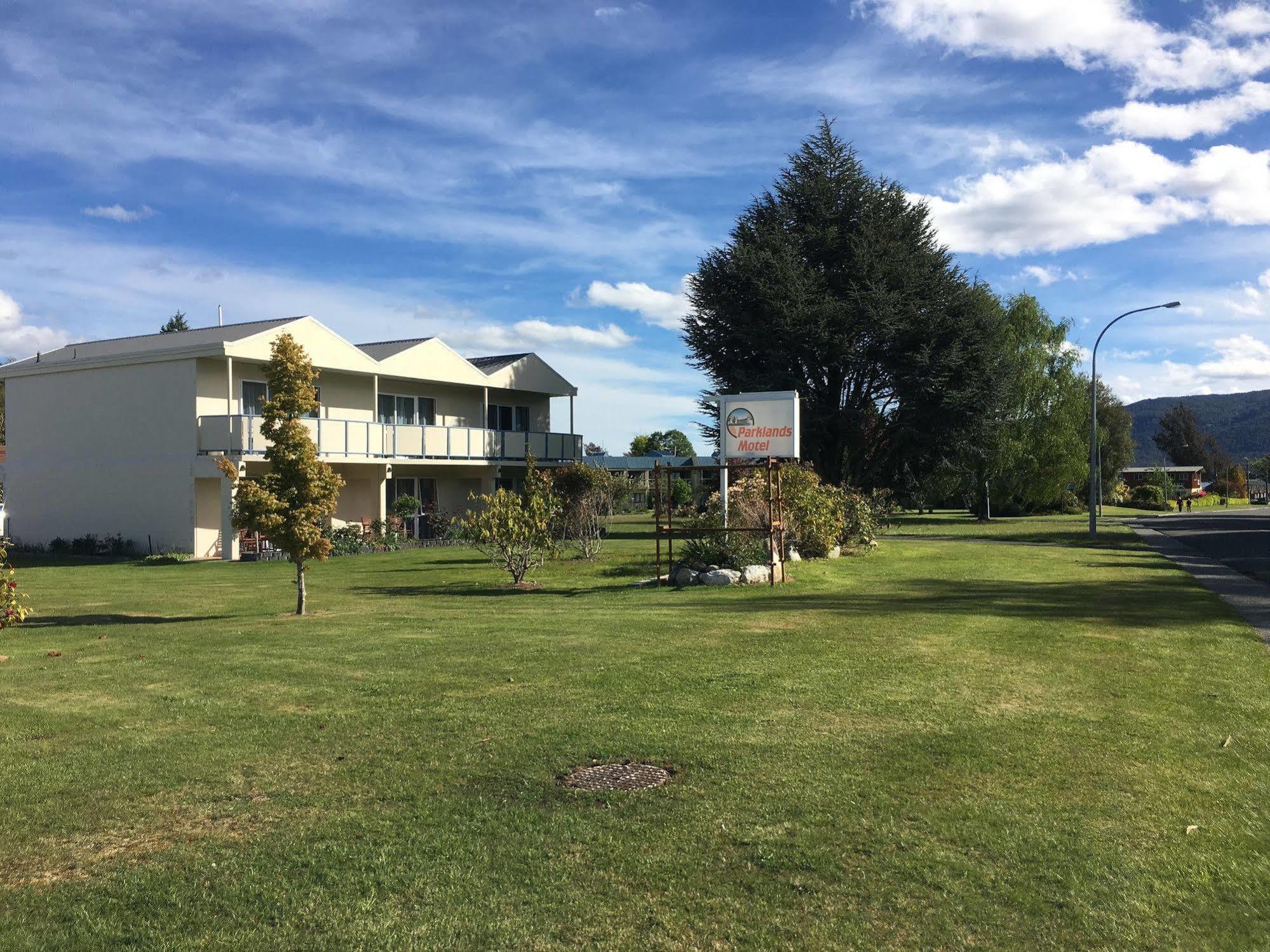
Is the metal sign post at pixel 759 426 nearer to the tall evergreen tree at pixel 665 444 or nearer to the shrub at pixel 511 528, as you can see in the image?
the shrub at pixel 511 528

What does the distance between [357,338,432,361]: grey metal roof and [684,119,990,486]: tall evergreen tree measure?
1111 cm

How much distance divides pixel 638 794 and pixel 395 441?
25412 mm

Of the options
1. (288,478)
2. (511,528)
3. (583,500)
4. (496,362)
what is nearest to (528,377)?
(496,362)

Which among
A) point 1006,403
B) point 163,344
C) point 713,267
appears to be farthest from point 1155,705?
point 1006,403

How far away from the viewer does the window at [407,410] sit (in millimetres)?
32219

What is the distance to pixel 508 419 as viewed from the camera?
1480 inches

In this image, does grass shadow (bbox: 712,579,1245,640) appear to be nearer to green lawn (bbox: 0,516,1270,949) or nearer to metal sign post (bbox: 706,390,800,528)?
green lawn (bbox: 0,516,1270,949)

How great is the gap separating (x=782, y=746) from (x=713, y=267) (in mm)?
31872

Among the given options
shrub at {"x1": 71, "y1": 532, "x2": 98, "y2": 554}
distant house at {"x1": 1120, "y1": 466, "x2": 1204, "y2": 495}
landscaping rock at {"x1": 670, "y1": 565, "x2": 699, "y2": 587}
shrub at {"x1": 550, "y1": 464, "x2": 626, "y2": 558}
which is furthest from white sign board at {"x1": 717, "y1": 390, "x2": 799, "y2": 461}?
distant house at {"x1": 1120, "y1": 466, "x2": 1204, "y2": 495}

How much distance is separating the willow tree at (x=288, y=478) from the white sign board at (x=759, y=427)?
1048 centimetres

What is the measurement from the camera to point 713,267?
36688 millimetres

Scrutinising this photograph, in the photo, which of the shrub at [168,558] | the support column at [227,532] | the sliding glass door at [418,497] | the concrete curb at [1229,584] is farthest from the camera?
the sliding glass door at [418,497]

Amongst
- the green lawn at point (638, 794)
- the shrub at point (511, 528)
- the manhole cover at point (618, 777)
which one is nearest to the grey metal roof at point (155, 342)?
the shrub at point (511, 528)

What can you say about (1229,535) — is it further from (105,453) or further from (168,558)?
(105,453)
